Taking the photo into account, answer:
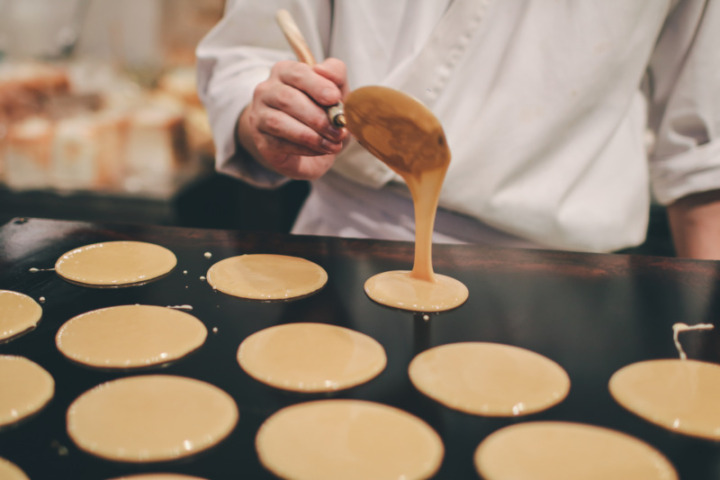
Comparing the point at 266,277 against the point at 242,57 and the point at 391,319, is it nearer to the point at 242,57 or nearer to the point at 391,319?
the point at 391,319

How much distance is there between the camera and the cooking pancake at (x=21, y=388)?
0.64m

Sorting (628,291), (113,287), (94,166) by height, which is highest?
(628,291)

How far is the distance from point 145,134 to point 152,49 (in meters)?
0.75

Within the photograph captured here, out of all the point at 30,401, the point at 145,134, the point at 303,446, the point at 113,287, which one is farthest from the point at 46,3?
the point at 303,446

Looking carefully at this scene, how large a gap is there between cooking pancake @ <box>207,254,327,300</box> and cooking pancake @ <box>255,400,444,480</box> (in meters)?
0.28

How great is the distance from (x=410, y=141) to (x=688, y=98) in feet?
2.44

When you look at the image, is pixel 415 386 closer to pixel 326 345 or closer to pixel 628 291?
pixel 326 345

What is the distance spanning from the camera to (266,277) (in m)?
0.96

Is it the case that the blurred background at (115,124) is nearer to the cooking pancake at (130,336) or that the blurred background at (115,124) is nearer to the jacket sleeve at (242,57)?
the jacket sleeve at (242,57)

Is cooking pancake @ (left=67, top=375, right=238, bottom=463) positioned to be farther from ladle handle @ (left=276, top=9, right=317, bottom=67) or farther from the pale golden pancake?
ladle handle @ (left=276, top=9, right=317, bottom=67)

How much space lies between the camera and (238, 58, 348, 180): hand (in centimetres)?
91

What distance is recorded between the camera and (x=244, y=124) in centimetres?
120

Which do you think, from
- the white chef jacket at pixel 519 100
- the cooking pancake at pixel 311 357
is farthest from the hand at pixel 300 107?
the cooking pancake at pixel 311 357

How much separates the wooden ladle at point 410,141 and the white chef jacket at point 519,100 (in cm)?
20
